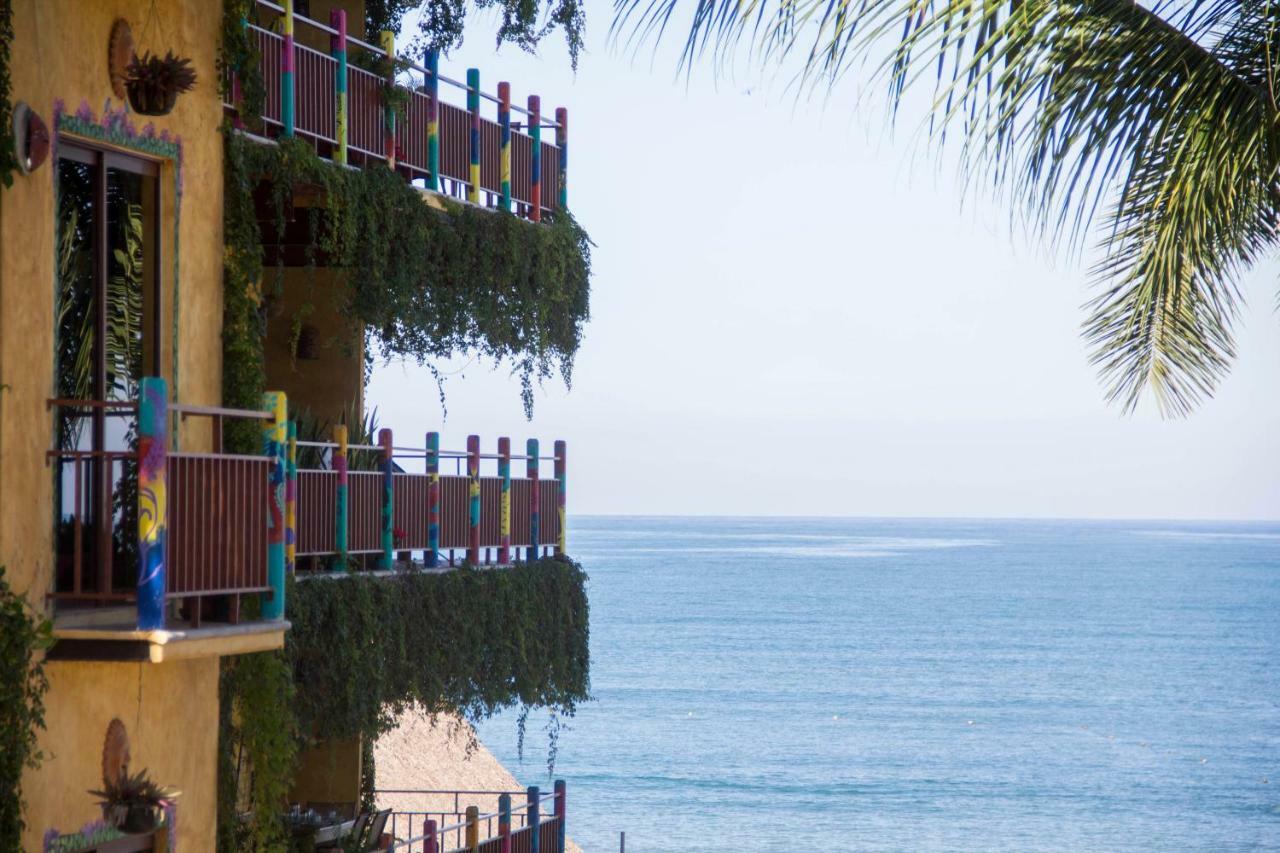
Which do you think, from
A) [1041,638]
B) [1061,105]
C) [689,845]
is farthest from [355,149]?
Answer: [1041,638]

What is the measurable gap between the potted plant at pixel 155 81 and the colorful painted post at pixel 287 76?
9.75 feet

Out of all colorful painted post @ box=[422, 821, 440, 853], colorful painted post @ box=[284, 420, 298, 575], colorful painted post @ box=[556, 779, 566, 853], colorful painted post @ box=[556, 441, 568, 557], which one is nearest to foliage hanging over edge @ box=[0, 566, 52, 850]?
colorful painted post @ box=[284, 420, 298, 575]

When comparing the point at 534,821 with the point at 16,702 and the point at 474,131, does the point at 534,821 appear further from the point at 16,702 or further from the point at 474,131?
the point at 16,702

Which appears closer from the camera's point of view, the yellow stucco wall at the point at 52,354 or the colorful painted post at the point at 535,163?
the yellow stucco wall at the point at 52,354

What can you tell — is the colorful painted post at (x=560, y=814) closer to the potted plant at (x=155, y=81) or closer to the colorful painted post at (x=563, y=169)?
the colorful painted post at (x=563, y=169)

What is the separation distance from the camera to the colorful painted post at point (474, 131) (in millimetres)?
16297

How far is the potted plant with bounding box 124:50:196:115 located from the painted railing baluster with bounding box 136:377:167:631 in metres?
2.14

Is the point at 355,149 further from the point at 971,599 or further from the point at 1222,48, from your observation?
the point at 971,599

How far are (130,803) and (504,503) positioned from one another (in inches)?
297

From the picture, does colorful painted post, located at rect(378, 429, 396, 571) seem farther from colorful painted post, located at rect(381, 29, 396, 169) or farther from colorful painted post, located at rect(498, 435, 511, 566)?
colorful painted post, located at rect(381, 29, 396, 169)

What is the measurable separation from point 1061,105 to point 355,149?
9.02 metres

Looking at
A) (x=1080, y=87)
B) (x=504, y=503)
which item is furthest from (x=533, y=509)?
(x=1080, y=87)

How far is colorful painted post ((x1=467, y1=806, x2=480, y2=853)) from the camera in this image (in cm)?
1677

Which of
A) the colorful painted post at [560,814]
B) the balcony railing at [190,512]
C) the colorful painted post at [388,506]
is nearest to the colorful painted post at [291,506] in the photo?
the balcony railing at [190,512]
